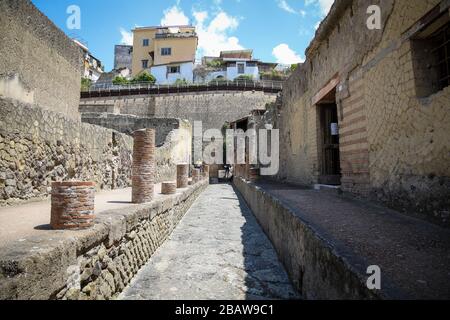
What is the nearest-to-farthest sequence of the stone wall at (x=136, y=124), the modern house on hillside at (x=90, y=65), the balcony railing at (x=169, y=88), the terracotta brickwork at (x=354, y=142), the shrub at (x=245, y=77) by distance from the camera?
the terracotta brickwork at (x=354, y=142) < the stone wall at (x=136, y=124) < the balcony railing at (x=169, y=88) < the shrub at (x=245, y=77) < the modern house on hillside at (x=90, y=65)

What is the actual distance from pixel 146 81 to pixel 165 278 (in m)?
38.3

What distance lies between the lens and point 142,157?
4.79 metres

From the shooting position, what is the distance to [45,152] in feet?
14.8

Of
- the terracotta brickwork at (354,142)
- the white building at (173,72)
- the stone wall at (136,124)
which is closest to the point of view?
the terracotta brickwork at (354,142)

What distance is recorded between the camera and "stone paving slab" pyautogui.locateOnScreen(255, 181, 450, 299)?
59.6 inches

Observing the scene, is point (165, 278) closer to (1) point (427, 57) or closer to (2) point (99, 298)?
(2) point (99, 298)

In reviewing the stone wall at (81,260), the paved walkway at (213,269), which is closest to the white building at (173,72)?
the paved walkway at (213,269)

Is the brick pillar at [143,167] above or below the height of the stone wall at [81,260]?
above

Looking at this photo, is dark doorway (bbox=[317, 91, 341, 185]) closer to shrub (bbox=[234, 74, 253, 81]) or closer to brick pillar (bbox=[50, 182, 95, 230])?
brick pillar (bbox=[50, 182, 95, 230])

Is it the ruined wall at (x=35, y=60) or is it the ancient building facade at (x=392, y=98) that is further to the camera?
the ruined wall at (x=35, y=60)

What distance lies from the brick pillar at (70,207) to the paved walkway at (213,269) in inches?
40.2

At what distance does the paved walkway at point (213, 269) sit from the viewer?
298cm

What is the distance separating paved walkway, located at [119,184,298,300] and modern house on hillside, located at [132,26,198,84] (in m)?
38.2

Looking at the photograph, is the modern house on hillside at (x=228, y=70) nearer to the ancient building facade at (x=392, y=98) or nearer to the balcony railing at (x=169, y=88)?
the balcony railing at (x=169, y=88)
